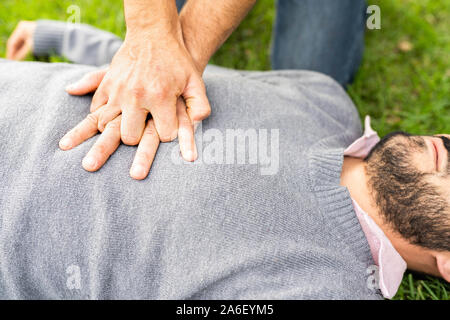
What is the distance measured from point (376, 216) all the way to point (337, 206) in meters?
0.20

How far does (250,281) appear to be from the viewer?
124 cm

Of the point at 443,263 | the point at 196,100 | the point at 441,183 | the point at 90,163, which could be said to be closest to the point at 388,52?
the point at 441,183

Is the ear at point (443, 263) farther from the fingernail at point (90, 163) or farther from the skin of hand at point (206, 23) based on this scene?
the fingernail at point (90, 163)

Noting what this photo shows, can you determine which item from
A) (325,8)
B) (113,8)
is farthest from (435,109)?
(113,8)

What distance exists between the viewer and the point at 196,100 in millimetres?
1443

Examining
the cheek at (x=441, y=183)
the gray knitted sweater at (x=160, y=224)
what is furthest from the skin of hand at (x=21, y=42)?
the cheek at (x=441, y=183)

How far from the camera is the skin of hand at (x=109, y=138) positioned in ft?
4.19

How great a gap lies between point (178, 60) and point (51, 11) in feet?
5.99

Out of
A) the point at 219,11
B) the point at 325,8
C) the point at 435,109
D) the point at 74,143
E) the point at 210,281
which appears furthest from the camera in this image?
the point at 435,109

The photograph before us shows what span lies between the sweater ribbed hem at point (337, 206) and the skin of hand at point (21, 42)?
1.99 meters

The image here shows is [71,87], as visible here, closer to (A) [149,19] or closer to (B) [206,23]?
(A) [149,19]

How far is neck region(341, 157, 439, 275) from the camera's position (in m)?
1.48

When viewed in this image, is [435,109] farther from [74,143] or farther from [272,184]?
[74,143]

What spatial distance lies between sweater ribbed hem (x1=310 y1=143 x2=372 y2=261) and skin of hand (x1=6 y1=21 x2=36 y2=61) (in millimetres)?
1995
